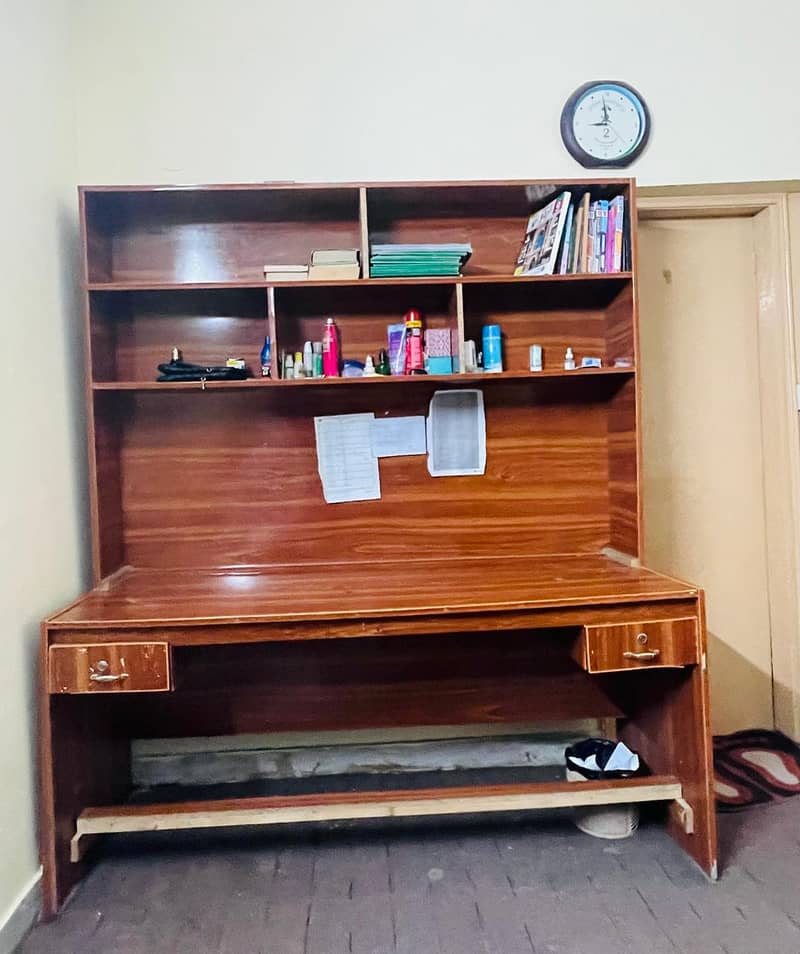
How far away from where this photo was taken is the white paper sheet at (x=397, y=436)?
2119 millimetres

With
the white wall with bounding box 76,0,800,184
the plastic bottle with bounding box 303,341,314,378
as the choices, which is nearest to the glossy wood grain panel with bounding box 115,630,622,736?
the plastic bottle with bounding box 303,341,314,378

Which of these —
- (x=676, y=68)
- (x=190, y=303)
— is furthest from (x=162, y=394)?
(x=676, y=68)

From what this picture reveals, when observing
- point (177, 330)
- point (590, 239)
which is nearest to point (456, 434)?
point (590, 239)

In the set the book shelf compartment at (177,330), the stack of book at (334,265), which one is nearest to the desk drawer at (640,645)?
the stack of book at (334,265)

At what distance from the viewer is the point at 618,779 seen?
71.1 inches

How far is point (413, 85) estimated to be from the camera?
7.04ft

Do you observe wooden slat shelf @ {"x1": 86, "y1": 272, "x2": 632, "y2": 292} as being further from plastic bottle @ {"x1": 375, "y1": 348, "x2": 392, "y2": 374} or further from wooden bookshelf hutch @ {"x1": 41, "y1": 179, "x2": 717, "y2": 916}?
plastic bottle @ {"x1": 375, "y1": 348, "x2": 392, "y2": 374}

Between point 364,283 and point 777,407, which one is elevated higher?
point 364,283

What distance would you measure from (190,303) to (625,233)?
1.28 metres

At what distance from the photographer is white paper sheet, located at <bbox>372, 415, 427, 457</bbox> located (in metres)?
2.12

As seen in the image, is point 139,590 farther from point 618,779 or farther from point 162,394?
point 618,779

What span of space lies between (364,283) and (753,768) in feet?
6.28

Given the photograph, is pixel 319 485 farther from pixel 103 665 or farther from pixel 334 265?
pixel 103 665

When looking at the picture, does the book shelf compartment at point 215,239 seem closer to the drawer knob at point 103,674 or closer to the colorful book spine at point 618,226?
the colorful book spine at point 618,226
